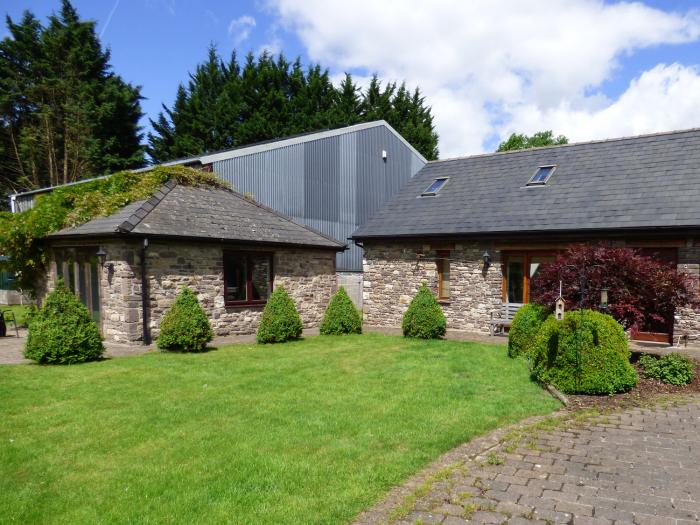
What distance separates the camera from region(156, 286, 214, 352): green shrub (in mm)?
11523

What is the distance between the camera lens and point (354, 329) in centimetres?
1464

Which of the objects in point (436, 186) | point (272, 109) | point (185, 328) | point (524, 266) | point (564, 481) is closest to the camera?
point (564, 481)

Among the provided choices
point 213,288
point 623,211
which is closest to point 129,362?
point 213,288

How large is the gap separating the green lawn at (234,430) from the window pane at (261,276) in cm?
482

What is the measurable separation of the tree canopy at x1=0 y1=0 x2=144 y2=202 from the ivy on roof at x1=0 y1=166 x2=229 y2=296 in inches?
787

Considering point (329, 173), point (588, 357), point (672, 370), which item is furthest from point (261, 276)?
point (672, 370)

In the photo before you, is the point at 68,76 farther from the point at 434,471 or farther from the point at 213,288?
the point at 434,471

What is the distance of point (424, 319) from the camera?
43.8 feet

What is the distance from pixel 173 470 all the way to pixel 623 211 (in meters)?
12.5

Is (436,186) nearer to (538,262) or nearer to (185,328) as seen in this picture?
(538,262)

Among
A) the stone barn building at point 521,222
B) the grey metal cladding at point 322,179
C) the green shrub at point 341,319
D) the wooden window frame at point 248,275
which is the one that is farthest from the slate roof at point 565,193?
the grey metal cladding at point 322,179

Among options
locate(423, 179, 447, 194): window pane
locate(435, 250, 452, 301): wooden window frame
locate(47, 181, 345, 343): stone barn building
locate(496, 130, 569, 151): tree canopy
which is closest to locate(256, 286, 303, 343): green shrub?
locate(47, 181, 345, 343): stone barn building

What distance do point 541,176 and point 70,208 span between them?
1479cm

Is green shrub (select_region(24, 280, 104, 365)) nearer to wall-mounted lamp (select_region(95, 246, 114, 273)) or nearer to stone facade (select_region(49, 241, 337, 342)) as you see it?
stone facade (select_region(49, 241, 337, 342))
